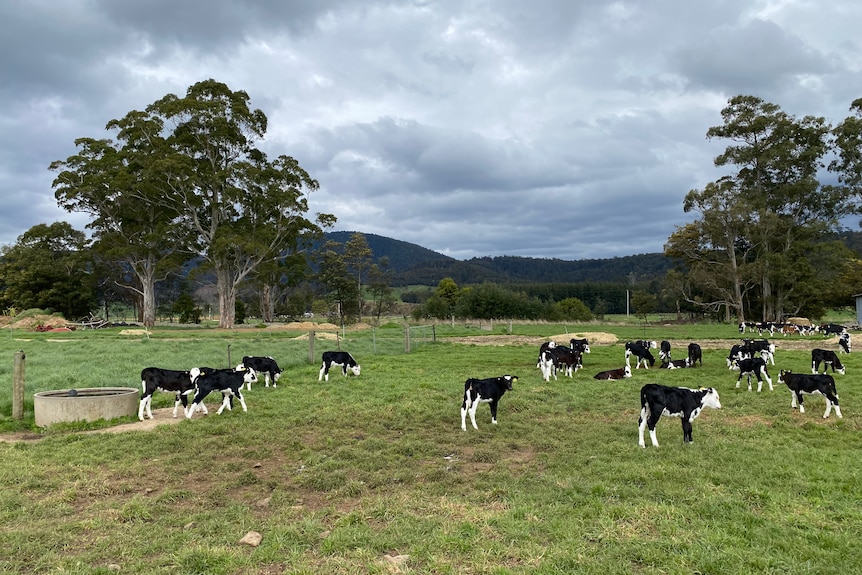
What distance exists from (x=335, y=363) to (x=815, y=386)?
13.7 meters

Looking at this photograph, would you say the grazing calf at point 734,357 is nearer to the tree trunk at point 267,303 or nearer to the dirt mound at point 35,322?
the dirt mound at point 35,322

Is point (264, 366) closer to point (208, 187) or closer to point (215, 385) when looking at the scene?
point (215, 385)

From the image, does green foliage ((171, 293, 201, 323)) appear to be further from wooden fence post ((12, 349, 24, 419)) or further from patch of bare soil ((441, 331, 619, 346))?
wooden fence post ((12, 349, 24, 419))

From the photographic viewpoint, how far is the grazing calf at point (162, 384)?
466 inches

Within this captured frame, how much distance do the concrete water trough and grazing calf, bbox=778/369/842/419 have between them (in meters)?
15.3

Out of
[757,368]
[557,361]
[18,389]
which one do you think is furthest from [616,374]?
[18,389]

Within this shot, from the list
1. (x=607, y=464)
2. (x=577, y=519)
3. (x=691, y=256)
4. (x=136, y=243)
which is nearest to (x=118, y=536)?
Result: (x=577, y=519)

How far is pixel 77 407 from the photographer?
1119 cm

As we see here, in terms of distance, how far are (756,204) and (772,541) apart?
6185cm

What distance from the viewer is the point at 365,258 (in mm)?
89250

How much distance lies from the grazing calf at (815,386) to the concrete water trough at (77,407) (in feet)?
50.2

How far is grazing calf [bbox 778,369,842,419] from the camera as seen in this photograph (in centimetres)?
1109

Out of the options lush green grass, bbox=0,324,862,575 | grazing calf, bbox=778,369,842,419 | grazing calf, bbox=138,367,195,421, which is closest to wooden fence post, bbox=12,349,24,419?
lush green grass, bbox=0,324,862,575

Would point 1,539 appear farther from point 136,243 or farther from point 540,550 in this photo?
point 136,243
